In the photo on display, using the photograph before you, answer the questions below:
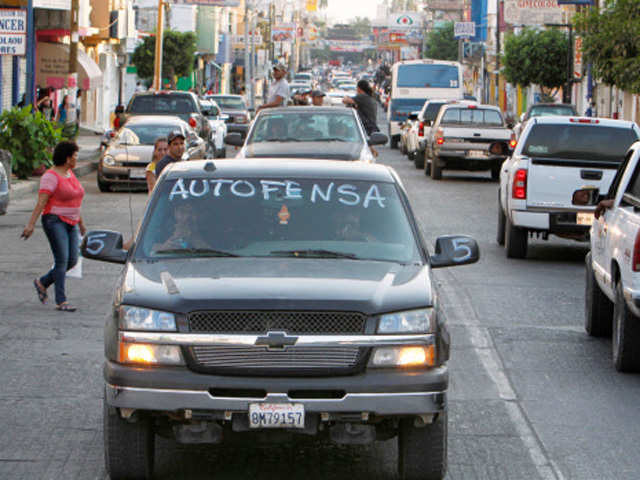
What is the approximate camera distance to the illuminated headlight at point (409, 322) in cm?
619

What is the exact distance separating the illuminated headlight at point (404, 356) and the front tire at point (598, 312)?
17.7 feet

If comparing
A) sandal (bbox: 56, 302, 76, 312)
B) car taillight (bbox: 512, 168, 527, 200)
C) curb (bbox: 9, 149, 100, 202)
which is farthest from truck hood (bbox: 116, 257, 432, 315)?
curb (bbox: 9, 149, 100, 202)

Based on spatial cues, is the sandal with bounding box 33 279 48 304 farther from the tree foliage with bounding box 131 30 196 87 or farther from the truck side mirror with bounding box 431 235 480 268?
the tree foliage with bounding box 131 30 196 87

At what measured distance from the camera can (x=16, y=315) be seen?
40.5ft

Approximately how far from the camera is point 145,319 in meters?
6.24

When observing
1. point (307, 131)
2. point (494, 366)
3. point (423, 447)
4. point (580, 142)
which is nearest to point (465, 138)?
point (307, 131)

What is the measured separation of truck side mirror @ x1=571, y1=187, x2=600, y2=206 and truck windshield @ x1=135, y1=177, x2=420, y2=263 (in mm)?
3636

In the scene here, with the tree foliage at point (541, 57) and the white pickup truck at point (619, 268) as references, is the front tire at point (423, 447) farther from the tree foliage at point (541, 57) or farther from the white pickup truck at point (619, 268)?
the tree foliage at point (541, 57)

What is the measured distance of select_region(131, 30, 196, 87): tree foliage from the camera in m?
66.1

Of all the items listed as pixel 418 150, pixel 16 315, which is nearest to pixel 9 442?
pixel 16 315

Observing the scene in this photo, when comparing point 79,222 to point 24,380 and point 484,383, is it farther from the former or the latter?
point 484,383

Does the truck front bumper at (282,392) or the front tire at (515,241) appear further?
the front tire at (515,241)

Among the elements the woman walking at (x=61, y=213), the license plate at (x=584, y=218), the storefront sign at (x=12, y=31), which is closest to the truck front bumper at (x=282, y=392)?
the woman walking at (x=61, y=213)

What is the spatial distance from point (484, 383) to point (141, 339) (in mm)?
3865
